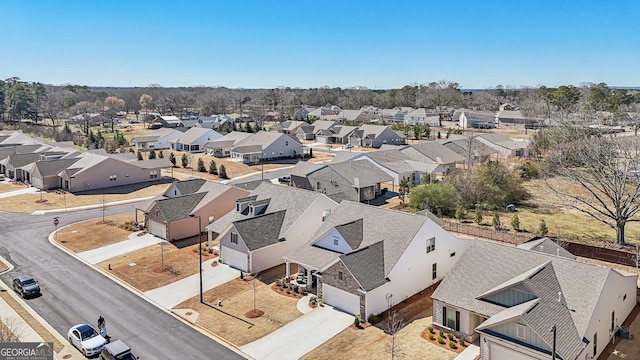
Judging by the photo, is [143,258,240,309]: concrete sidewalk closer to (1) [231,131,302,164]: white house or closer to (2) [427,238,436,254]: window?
(2) [427,238,436,254]: window

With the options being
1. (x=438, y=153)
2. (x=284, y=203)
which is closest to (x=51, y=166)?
(x=284, y=203)

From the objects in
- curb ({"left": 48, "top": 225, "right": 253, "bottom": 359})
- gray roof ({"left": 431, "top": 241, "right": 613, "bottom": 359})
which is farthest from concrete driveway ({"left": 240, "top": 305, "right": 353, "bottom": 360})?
gray roof ({"left": 431, "top": 241, "right": 613, "bottom": 359})

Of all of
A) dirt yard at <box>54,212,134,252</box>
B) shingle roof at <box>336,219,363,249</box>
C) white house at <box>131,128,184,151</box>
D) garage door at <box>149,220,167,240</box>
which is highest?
white house at <box>131,128,184,151</box>

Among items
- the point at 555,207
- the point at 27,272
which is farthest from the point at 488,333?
the point at 555,207

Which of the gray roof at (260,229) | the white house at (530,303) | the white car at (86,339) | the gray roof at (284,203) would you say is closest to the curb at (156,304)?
the white car at (86,339)

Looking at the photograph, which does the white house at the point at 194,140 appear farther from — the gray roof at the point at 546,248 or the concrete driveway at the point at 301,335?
the gray roof at the point at 546,248

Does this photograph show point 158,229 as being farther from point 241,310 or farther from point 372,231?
point 372,231

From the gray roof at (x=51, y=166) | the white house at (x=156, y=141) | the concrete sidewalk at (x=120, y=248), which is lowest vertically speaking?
the concrete sidewalk at (x=120, y=248)
